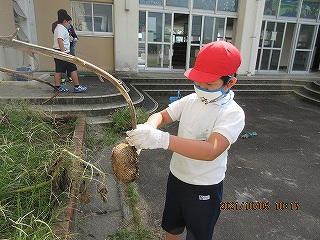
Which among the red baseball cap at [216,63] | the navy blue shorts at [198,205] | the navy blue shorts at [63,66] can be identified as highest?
the red baseball cap at [216,63]

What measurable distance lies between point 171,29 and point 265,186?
28.8 ft

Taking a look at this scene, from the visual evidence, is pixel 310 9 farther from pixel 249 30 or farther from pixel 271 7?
pixel 249 30

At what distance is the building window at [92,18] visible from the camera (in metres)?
9.16

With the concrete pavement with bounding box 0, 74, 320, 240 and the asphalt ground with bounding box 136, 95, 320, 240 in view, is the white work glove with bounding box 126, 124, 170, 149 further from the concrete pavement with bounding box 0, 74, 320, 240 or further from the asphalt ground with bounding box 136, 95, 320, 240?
the asphalt ground with bounding box 136, 95, 320, 240

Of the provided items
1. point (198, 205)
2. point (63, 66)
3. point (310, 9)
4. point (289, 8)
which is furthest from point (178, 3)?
point (198, 205)

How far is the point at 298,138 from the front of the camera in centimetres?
506

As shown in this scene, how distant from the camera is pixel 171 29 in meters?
10.6

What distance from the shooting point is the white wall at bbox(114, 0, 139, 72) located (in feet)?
30.1

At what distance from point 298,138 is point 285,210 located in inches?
109

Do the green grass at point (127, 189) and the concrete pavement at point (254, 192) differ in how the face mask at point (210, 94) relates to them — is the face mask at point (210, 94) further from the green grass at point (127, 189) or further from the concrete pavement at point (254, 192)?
the green grass at point (127, 189)

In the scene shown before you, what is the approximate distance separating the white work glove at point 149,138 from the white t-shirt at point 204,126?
1.05 ft

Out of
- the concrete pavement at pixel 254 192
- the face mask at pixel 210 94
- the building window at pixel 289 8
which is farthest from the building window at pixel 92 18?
the face mask at pixel 210 94
